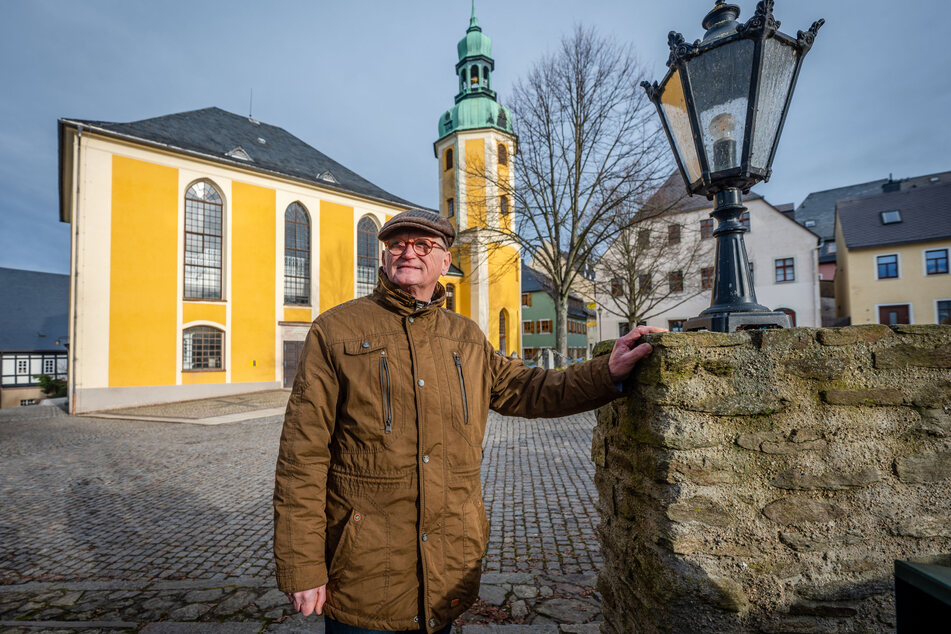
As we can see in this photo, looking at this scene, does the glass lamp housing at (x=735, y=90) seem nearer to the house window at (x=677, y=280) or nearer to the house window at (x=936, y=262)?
the house window at (x=677, y=280)

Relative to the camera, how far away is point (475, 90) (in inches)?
1089

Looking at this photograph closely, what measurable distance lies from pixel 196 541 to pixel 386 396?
3.77 metres

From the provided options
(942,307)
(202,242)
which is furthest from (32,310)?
(942,307)

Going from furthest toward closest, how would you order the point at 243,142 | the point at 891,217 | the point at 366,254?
the point at 891,217 < the point at 366,254 < the point at 243,142

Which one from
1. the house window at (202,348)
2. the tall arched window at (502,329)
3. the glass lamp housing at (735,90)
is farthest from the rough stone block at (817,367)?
the tall arched window at (502,329)

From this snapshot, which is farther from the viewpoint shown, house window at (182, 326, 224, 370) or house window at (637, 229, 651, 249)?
house window at (182, 326, 224, 370)

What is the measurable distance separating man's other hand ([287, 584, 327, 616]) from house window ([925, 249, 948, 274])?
3579cm

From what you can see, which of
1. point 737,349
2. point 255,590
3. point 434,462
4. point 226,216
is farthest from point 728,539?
point 226,216

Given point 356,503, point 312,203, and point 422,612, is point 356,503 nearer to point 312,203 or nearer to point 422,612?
point 422,612

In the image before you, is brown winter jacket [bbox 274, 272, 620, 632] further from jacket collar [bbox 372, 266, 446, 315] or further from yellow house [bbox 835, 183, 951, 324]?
yellow house [bbox 835, 183, 951, 324]

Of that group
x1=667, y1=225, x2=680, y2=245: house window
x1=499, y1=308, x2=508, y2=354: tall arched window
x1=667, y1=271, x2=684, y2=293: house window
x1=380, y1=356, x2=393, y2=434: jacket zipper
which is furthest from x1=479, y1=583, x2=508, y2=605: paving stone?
x1=499, y1=308, x2=508, y2=354: tall arched window

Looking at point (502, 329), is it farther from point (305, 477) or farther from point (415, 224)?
point (305, 477)

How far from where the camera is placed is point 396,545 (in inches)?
66.7

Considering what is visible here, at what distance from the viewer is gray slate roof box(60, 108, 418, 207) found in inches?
722
